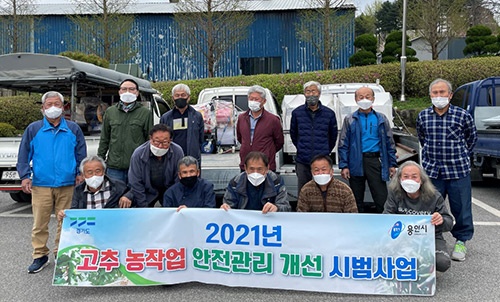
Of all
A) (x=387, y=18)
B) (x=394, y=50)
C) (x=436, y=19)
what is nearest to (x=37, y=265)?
(x=394, y=50)

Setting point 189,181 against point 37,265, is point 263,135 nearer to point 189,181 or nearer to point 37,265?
point 189,181

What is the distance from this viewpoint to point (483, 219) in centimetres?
676

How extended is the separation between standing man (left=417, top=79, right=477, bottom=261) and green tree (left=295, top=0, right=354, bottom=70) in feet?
53.5

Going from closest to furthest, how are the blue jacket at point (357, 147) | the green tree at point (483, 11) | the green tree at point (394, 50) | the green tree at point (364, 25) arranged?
the blue jacket at point (357, 147) → the green tree at point (394, 50) → the green tree at point (483, 11) → the green tree at point (364, 25)

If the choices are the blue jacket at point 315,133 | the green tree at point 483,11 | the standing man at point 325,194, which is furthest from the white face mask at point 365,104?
the green tree at point 483,11

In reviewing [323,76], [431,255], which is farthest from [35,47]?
[431,255]

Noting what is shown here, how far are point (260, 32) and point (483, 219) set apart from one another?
18342 millimetres

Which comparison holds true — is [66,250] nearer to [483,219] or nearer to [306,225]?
→ [306,225]

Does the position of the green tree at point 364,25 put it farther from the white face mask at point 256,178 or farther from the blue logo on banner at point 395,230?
the blue logo on banner at point 395,230

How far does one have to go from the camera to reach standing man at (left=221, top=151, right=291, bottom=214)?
4.46 m

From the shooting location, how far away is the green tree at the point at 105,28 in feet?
70.4

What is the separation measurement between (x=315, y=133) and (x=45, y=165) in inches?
116

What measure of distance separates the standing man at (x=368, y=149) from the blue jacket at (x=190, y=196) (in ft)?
5.21

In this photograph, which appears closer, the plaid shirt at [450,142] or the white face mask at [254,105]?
the plaid shirt at [450,142]
